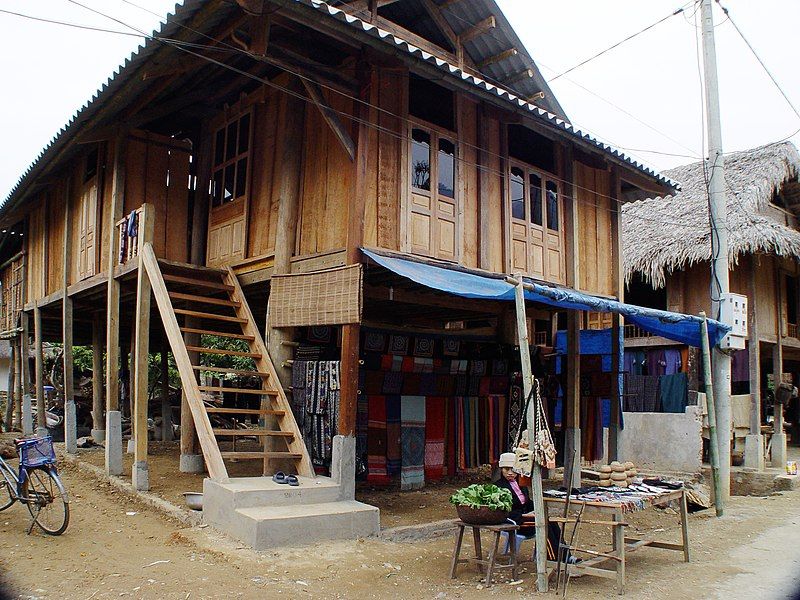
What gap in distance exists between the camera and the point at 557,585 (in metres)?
5.62

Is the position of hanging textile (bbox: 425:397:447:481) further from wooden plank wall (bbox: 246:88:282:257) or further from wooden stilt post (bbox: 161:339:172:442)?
wooden stilt post (bbox: 161:339:172:442)

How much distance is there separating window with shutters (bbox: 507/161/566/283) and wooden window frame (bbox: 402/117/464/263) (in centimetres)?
104

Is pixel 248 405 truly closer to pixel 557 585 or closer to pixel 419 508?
pixel 419 508

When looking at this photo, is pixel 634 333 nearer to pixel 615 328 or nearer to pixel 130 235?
pixel 615 328

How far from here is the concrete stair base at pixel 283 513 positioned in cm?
631

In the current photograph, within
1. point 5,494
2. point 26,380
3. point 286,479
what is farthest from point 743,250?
point 26,380

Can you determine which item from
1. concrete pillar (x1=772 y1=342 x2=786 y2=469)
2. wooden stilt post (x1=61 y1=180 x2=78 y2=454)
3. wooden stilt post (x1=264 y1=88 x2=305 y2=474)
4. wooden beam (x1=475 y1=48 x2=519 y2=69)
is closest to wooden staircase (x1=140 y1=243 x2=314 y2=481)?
wooden stilt post (x1=264 y1=88 x2=305 y2=474)

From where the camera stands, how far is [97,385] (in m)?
14.9

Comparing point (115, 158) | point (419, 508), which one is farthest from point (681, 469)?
point (115, 158)

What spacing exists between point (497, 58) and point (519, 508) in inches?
270

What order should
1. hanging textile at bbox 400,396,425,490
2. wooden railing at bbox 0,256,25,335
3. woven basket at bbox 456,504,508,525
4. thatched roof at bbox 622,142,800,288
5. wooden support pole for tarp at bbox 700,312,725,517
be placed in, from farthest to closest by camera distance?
wooden railing at bbox 0,256,25,335 < thatched roof at bbox 622,142,800,288 < hanging textile at bbox 400,396,425,490 < wooden support pole for tarp at bbox 700,312,725,517 < woven basket at bbox 456,504,508,525

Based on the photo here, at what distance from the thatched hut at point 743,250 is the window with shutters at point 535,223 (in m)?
4.71

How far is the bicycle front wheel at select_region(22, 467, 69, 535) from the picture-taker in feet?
22.9

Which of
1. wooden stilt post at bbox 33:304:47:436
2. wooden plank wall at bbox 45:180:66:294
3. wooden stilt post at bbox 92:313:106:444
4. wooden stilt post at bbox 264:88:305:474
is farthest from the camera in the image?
wooden stilt post at bbox 92:313:106:444
